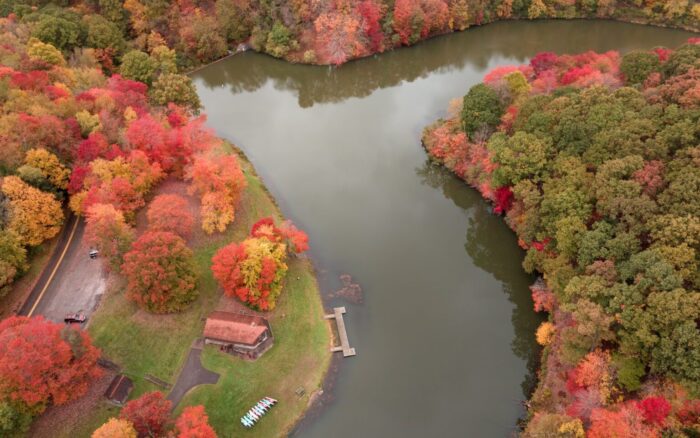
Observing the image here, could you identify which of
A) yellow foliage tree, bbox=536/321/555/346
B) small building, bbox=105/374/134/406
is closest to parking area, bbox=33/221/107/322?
small building, bbox=105/374/134/406

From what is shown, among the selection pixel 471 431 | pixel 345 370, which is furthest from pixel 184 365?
pixel 471 431

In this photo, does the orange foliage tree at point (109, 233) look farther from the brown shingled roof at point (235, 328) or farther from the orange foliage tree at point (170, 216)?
the brown shingled roof at point (235, 328)

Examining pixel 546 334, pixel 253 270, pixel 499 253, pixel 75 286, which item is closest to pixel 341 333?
pixel 253 270

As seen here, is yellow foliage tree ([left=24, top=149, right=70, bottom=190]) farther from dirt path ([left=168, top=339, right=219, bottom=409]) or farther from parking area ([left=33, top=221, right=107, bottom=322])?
dirt path ([left=168, top=339, right=219, bottom=409])

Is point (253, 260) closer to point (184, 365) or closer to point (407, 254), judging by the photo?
point (184, 365)

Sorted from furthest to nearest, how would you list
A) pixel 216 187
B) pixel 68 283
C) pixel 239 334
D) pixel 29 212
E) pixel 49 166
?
1. pixel 216 187
2. pixel 49 166
3. pixel 29 212
4. pixel 68 283
5. pixel 239 334

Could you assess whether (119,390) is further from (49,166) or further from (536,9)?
(536,9)
